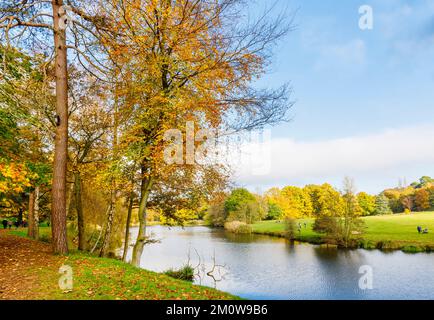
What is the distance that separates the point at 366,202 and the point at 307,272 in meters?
59.2

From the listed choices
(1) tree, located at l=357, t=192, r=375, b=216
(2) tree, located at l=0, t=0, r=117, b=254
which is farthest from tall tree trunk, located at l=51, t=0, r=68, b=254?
(1) tree, located at l=357, t=192, r=375, b=216

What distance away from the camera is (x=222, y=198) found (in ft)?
37.9

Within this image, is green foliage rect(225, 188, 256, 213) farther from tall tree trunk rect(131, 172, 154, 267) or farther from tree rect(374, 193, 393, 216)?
tall tree trunk rect(131, 172, 154, 267)

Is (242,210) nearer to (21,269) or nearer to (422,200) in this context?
(422,200)

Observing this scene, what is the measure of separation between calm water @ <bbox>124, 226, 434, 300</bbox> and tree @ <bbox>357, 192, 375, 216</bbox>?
47.2 m

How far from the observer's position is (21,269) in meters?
7.32

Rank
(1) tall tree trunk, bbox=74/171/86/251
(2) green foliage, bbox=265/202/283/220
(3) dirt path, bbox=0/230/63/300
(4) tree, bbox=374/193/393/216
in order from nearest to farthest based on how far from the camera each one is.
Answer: (3) dirt path, bbox=0/230/63/300
(1) tall tree trunk, bbox=74/171/86/251
(2) green foliage, bbox=265/202/283/220
(4) tree, bbox=374/193/393/216

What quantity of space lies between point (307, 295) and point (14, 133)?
15037 millimetres

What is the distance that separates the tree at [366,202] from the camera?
70625mm

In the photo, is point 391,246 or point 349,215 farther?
point 349,215

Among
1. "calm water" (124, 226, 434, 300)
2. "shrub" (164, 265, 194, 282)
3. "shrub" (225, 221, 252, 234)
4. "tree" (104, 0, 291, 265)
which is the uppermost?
"tree" (104, 0, 291, 265)

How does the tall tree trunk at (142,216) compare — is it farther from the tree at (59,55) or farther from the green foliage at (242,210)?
the green foliage at (242,210)

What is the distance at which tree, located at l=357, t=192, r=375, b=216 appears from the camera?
232ft

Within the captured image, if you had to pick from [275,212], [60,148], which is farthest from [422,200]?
[60,148]
